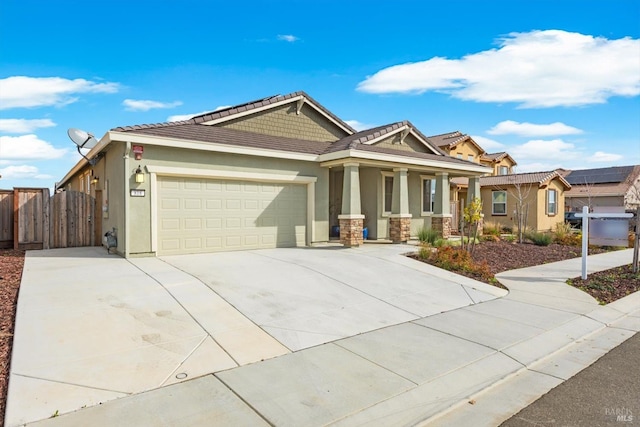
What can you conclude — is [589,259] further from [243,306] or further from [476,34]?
[243,306]

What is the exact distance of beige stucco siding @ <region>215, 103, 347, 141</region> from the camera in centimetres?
1431

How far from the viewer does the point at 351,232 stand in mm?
12969

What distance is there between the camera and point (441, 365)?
4562mm

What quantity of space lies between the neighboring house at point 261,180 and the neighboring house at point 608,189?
28175 millimetres

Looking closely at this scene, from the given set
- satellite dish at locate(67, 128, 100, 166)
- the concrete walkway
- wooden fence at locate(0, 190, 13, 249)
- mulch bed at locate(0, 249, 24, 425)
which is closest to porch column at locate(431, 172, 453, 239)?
the concrete walkway

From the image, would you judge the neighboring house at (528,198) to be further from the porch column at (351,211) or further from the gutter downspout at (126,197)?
the gutter downspout at (126,197)

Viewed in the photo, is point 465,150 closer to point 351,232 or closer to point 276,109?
point 276,109

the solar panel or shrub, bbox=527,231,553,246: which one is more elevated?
the solar panel

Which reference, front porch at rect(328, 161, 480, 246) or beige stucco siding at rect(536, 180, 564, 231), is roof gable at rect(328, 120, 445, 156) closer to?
front porch at rect(328, 161, 480, 246)

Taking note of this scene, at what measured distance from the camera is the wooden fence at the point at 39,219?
12086mm

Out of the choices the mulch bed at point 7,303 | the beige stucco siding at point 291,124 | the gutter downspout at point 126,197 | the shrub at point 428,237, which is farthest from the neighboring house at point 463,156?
the mulch bed at point 7,303

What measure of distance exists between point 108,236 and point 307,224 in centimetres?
624

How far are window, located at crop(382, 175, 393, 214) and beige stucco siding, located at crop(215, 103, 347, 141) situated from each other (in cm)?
280

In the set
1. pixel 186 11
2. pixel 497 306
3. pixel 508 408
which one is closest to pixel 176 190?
pixel 186 11
